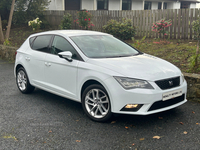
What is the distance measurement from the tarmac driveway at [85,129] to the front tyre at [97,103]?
148 mm

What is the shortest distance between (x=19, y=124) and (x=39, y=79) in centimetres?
147

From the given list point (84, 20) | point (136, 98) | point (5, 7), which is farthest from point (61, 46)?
point (5, 7)

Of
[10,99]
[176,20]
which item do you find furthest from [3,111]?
[176,20]

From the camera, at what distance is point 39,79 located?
566 cm

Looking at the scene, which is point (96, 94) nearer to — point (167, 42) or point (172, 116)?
point (172, 116)

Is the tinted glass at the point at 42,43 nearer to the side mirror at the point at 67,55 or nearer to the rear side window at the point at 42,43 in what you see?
the rear side window at the point at 42,43

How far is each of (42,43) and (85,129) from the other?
102 inches

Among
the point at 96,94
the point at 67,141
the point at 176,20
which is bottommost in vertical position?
the point at 67,141

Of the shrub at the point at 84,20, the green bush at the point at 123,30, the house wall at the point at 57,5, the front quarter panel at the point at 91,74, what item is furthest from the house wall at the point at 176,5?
the front quarter panel at the point at 91,74

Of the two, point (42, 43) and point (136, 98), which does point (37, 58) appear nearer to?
point (42, 43)

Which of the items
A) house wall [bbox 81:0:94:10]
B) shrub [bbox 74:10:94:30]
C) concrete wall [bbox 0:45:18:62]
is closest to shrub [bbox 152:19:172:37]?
shrub [bbox 74:10:94:30]

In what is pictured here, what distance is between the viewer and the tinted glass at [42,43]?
18.5 feet

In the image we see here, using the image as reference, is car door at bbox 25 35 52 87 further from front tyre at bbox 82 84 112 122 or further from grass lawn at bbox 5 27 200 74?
grass lawn at bbox 5 27 200 74

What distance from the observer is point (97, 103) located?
4.41 m
